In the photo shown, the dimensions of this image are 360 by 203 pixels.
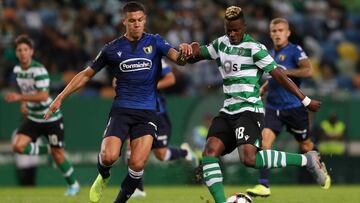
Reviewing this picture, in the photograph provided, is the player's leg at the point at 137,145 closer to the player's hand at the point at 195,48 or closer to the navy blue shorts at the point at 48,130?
the player's hand at the point at 195,48

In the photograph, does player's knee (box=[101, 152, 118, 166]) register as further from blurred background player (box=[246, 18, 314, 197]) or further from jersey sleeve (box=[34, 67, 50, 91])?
jersey sleeve (box=[34, 67, 50, 91])

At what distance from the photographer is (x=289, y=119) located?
50.2ft

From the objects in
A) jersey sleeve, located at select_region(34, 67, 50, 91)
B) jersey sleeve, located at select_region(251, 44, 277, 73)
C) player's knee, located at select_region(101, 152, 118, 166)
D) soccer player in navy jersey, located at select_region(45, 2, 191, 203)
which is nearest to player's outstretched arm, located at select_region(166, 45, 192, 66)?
soccer player in navy jersey, located at select_region(45, 2, 191, 203)

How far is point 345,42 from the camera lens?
87.0ft

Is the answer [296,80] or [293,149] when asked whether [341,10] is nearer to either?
[293,149]

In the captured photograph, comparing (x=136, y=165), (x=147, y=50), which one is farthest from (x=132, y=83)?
(x=136, y=165)

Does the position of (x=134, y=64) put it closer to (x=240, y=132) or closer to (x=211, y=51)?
(x=211, y=51)

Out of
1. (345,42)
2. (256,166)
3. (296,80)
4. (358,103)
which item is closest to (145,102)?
(256,166)

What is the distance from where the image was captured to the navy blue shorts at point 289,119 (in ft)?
49.9

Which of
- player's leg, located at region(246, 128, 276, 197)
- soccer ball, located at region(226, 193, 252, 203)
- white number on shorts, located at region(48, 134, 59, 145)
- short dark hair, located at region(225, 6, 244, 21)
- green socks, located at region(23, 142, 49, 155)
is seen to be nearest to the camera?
soccer ball, located at region(226, 193, 252, 203)

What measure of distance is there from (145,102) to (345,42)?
51.6ft

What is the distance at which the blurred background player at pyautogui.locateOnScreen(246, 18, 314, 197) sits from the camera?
1488cm

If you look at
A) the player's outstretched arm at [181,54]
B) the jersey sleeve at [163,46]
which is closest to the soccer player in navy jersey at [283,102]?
the jersey sleeve at [163,46]

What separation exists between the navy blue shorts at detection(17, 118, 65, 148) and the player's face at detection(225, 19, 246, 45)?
5.63 meters
